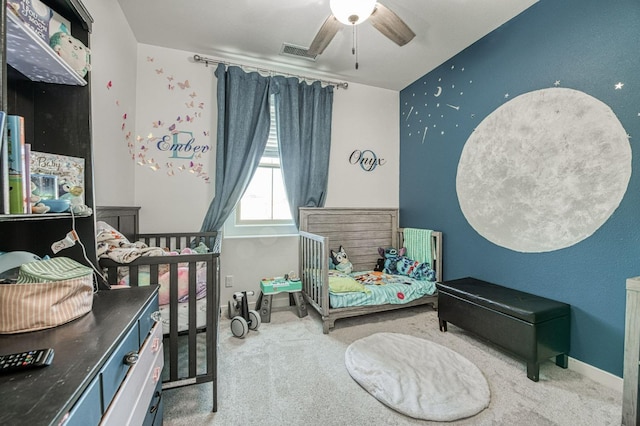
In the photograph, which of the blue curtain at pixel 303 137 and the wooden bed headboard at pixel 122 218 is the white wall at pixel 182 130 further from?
the blue curtain at pixel 303 137

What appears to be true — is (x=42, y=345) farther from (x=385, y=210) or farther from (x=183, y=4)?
(x=385, y=210)

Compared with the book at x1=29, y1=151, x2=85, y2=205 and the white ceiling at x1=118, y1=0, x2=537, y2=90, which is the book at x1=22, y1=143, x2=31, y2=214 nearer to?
the book at x1=29, y1=151, x2=85, y2=205

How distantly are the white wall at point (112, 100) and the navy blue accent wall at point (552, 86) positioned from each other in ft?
8.89

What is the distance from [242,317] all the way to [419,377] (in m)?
1.52

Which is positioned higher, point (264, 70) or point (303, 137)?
point (264, 70)

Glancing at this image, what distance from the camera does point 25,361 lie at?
0.61 m

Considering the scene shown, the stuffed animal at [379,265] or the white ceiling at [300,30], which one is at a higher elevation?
the white ceiling at [300,30]

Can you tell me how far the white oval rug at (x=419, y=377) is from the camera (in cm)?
152

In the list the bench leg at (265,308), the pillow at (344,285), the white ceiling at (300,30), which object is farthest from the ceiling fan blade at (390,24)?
the bench leg at (265,308)

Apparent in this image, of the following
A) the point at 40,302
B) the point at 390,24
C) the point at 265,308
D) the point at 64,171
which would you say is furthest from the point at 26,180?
the point at 265,308

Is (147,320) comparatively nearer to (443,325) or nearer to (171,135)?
(171,135)

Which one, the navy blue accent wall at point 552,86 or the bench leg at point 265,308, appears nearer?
the navy blue accent wall at point 552,86

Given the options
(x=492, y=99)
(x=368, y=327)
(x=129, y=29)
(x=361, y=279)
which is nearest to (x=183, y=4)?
(x=129, y=29)

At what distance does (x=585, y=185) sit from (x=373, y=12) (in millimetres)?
1856
